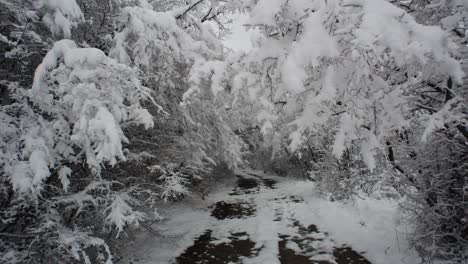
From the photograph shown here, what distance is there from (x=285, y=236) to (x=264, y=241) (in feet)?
2.22

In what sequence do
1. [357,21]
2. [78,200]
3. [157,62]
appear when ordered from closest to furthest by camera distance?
[357,21] → [78,200] → [157,62]

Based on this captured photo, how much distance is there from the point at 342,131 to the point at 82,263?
16.5 feet

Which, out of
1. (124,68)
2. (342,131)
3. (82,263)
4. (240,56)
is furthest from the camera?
(82,263)

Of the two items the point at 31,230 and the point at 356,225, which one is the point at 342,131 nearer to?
the point at 31,230

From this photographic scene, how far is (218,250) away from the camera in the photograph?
7.81 metres

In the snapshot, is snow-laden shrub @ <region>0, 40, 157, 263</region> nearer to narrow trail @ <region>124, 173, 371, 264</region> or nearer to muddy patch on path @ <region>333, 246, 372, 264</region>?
narrow trail @ <region>124, 173, 371, 264</region>

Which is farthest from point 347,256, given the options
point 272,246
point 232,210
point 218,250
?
point 232,210

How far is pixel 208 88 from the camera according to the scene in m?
6.46

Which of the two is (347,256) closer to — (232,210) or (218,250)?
(218,250)

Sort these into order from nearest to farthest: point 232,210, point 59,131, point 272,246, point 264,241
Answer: point 59,131 < point 272,246 < point 264,241 < point 232,210

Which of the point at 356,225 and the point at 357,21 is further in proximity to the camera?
the point at 356,225

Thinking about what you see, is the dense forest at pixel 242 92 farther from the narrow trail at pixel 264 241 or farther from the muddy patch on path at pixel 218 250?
the narrow trail at pixel 264 241

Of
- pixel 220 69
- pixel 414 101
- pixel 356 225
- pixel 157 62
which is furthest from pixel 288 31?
Result: pixel 356 225

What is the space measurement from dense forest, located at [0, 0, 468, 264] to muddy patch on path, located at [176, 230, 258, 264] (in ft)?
6.09
